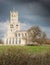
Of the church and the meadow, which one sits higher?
the church

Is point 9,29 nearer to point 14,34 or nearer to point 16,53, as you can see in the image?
point 14,34

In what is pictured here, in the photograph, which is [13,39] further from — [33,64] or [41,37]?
[33,64]

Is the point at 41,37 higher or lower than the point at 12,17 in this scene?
lower

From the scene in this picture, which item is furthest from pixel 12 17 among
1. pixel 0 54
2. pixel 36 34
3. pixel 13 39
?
pixel 0 54

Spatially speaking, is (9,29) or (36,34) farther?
(9,29)

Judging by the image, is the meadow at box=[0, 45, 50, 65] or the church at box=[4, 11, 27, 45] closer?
the meadow at box=[0, 45, 50, 65]

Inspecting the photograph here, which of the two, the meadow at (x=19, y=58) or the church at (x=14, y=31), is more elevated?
the church at (x=14, y=31)

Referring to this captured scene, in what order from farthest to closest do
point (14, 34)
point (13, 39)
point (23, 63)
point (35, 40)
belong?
point (14, 34), point (13, 39), point (35, 40), point (23, 63)

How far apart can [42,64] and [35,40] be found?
50499 mm

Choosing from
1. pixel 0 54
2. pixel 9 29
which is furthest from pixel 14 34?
pixel 0 54

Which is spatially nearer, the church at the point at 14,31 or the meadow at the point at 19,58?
the meadow at the point at 19,58

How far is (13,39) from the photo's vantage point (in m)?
70.5

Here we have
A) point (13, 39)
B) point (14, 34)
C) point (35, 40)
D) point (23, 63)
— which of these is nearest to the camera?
point (23, 63)

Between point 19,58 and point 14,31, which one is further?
point 14,31
